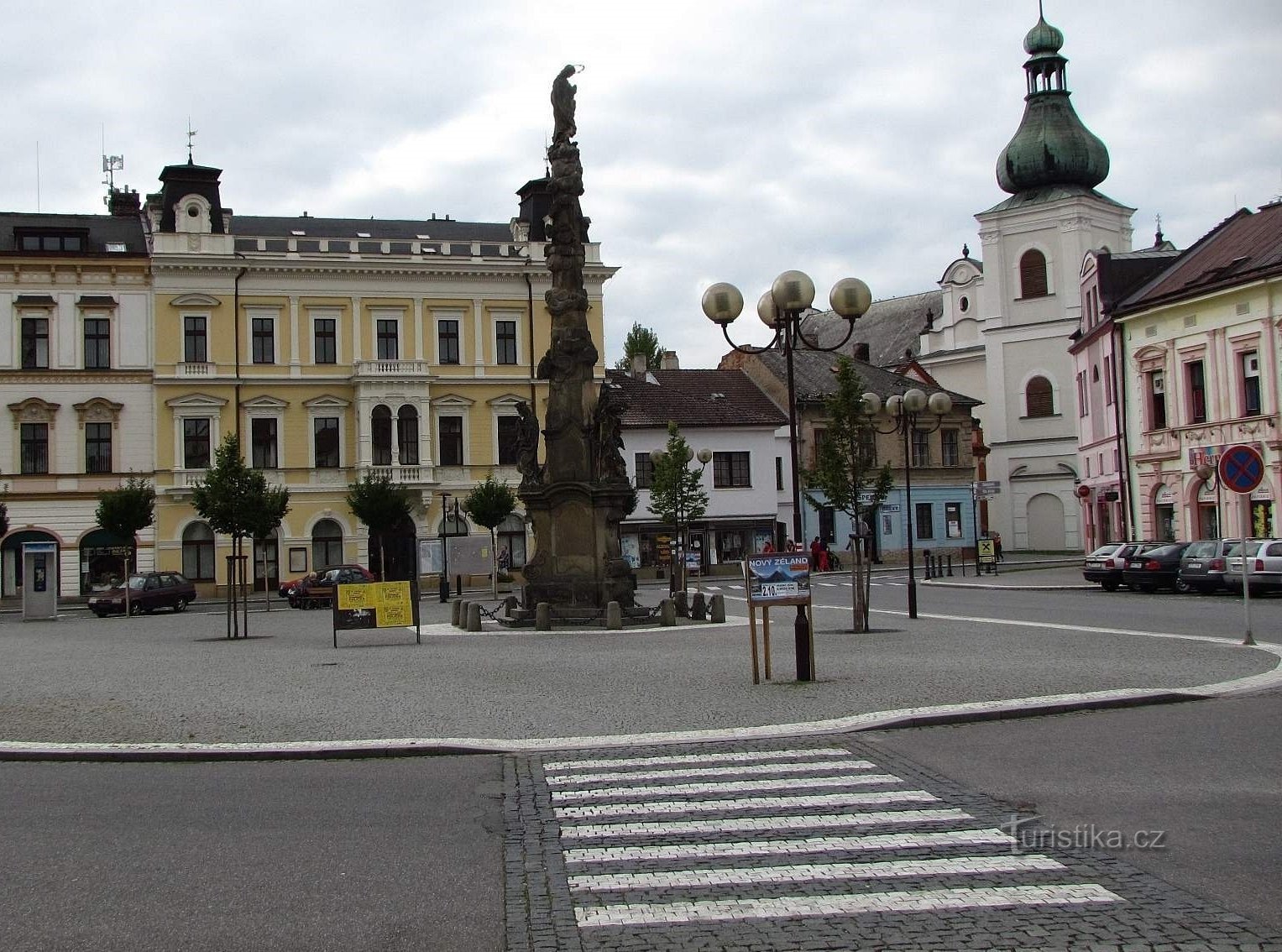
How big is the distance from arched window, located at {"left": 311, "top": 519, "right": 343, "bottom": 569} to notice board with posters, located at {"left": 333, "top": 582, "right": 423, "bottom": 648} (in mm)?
32388

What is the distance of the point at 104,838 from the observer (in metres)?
8.45

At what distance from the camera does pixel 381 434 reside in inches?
2297

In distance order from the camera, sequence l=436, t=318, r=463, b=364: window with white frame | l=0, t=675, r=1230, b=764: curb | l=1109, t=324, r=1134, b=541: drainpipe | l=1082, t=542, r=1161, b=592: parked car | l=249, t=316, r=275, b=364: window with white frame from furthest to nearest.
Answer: l=436, t=318, r=463, b=364: window with white frame → l=249, t=316, r=275, b=364: window with white frame → l=1109, t=324, r=1134, b=541: drainpipe → l=1082, t=542, r=1161, b=592: parked car → l=0, t=675, r=1230, b=764: curb

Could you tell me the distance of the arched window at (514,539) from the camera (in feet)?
192

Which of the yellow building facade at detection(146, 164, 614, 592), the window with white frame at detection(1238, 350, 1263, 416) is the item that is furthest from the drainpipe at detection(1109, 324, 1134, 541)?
the yellow building facade at detection(146, 164, 614, 592)

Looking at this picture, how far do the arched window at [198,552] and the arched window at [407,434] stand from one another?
→ 8.52m

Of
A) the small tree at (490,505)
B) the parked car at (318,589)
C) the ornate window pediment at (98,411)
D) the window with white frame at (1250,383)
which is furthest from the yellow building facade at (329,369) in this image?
the window with white frame at (1250,383)

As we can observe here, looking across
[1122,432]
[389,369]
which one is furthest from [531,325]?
[1122,432]

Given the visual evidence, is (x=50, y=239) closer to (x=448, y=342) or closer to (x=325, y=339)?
(x=325, y=339)

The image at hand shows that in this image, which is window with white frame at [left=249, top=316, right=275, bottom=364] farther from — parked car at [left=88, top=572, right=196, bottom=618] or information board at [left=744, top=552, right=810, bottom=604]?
information board at [left=744, top=552, right=810, bottom=604]

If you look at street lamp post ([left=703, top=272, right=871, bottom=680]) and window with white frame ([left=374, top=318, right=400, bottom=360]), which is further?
window with white frame ([left=374, top=318, right=400, bottom=360])

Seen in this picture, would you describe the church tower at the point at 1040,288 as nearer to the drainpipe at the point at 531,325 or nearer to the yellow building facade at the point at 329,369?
the yellow building facade at the point at 329,369

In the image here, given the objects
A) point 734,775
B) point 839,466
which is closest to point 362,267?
point 839,466

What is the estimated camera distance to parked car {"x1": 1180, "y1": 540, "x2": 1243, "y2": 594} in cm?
3556
